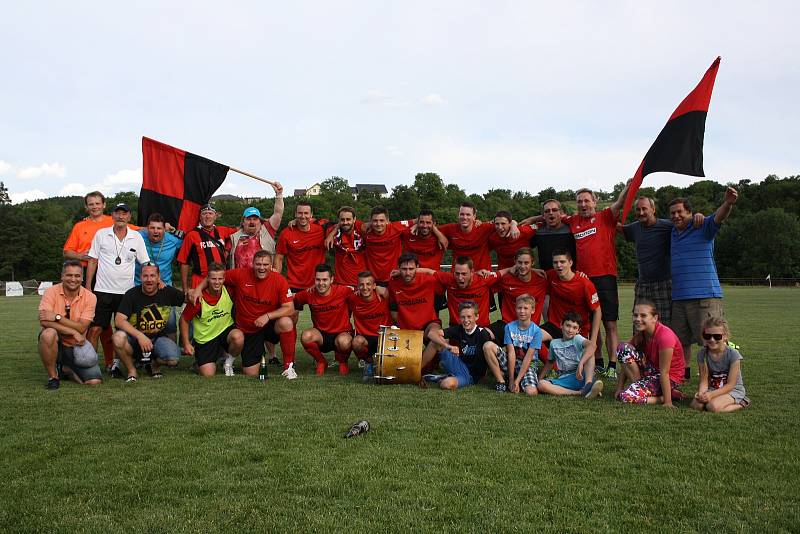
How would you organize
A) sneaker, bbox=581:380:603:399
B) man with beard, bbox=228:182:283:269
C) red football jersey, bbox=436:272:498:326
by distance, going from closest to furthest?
1. sneaker, bbox=581:380:603:399
2. red football jersey, bbox=436:272:498:326
3. man with beard, bbox=228:182:283:269

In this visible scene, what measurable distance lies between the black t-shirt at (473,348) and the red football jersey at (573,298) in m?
1.11

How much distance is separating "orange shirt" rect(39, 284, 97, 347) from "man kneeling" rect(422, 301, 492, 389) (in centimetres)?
392

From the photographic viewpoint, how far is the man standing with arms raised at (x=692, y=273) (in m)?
6.87

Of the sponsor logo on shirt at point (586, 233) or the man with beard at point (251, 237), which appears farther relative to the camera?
the man with beard at point (251, 237)

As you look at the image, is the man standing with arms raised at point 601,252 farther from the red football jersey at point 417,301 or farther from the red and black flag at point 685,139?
the red football jersey at point 417,301

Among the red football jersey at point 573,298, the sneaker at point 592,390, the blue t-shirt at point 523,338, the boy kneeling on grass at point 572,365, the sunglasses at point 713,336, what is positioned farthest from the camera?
the red football jersey at point 573,298

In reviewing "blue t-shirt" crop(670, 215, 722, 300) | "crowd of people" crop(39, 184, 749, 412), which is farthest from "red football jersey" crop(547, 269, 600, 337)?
"blue t-shirt" crop(670, 215, 722, 300)

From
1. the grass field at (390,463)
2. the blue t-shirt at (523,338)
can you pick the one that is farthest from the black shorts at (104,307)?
the blue t-shirt at (523,338)

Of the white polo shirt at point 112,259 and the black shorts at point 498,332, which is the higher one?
the white polo shirt at point 112,259

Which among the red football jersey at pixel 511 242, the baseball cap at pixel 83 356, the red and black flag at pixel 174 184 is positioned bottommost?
the baseball cap at pixel 83 356

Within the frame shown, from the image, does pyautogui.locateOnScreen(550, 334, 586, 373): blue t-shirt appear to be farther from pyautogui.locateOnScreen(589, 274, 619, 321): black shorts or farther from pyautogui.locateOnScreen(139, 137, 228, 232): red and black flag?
pyautogui.locateOnScreen(139, 137, 228, 232): red and black flag

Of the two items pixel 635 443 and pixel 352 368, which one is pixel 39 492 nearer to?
pixel 635 443

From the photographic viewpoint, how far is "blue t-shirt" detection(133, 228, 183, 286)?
846cm

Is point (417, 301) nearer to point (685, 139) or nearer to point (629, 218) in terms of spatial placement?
point (685, 139)
